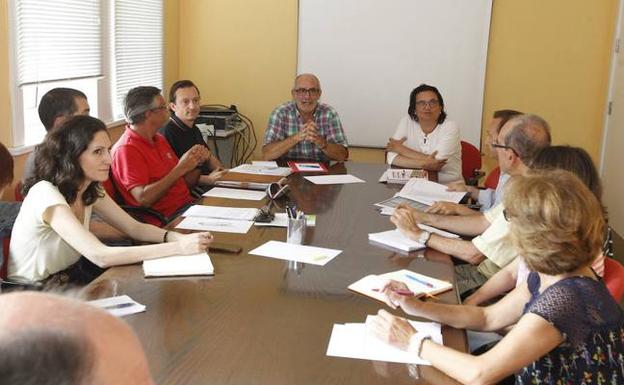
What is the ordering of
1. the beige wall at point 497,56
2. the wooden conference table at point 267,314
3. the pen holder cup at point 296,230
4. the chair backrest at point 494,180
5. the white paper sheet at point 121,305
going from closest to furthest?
the wooden conference table at point 267,314, the white paper sheet at point 121,305, the pen holder cup at point 296,230, the chair backrest at point 494,180, the beige wall at point 497,56

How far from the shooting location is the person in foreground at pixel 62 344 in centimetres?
51

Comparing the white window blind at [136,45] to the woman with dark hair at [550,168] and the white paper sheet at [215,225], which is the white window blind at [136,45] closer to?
the white paper sheet at [215,225]

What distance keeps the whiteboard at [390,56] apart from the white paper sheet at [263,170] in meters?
1.73

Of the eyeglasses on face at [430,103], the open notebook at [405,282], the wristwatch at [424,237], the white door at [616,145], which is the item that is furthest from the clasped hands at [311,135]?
the white door at [616,145]

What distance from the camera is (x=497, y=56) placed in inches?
208

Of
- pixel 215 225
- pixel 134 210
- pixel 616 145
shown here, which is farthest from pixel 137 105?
pixel 616 145

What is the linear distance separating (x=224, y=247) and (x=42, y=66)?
2.01m

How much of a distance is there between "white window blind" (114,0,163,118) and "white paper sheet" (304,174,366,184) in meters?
1.73

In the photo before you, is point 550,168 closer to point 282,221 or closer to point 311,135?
point 282,221

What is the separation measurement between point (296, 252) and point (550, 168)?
0.90 meters

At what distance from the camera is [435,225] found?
9.44 feet

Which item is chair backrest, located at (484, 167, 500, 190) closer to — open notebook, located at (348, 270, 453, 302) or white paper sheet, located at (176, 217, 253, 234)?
white paper sheet, located at (176, 217, 253, 234)

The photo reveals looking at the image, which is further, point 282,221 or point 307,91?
point 307,91

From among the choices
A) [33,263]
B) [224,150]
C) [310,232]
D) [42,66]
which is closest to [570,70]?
[224,150]
